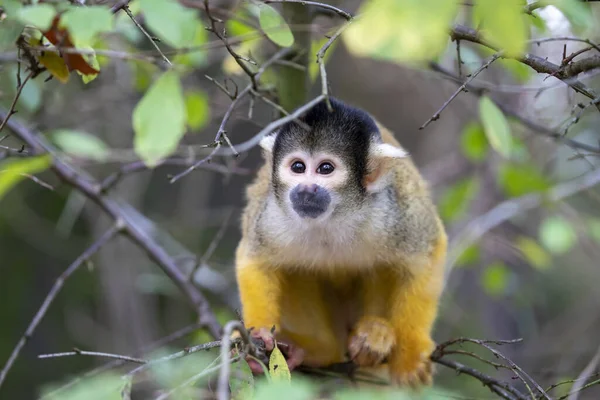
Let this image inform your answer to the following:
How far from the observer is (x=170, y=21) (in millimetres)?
1438

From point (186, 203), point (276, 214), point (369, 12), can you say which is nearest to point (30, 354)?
point (186, 203)

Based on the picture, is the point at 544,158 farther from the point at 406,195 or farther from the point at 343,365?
the point at 343,365

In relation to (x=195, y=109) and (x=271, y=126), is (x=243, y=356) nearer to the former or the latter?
(x=271, y=126)

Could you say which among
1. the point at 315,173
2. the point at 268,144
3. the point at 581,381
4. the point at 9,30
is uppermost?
the point at 9,30

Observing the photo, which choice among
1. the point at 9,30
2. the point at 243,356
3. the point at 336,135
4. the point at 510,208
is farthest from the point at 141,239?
the point at 510,208

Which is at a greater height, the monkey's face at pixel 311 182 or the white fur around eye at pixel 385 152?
the white fur around eye at pixel 385 152

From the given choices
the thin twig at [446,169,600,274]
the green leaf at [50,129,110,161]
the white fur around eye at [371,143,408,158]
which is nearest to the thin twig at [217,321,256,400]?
the white fur around eye at [371,143,408,158]

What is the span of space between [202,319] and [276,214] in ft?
2.10

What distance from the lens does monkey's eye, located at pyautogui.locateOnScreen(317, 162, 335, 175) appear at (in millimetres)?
2979

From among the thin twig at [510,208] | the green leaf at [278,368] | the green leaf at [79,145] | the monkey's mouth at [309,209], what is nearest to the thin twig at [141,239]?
the green leaf at [79,145]

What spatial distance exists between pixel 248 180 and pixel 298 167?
3.50 metres

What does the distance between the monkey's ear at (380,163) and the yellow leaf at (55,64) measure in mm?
1375

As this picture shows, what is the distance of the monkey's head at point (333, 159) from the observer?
2943 mm

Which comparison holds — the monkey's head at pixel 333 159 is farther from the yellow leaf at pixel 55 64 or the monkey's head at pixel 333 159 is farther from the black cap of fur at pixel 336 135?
the yellow leaf at pixel 55 64
